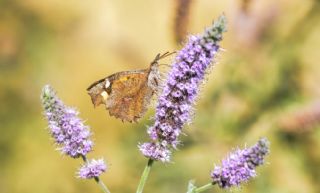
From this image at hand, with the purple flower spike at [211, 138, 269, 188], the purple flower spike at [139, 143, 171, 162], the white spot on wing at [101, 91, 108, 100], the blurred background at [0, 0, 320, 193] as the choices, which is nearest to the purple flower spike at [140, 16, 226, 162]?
the purple flower spike at [139, 143, 171, 162]

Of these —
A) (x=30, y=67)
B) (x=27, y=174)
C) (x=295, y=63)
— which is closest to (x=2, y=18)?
(x=30, y=67)

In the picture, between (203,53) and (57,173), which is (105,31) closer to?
(57,173)

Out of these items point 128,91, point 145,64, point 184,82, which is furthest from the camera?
point 145,64

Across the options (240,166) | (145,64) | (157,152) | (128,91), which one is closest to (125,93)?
(128,91)

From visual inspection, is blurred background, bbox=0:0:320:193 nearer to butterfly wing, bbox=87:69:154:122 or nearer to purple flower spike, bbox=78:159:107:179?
butterfly wing, bbox=87:69:154:122

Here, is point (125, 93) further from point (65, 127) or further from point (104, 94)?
point (65, 127)

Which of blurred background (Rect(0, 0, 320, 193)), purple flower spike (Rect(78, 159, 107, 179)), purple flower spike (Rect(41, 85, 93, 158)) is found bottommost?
purple flower spike (Rect(78, 159, 107, 179))

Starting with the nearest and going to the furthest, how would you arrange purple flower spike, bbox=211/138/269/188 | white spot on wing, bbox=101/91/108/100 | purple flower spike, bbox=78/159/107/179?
purple flower spike, bbox=211/138/269/188 → purple flower spike, bbox=78/159/107/179 → white spot on wing, bbox=101/91/108/100
